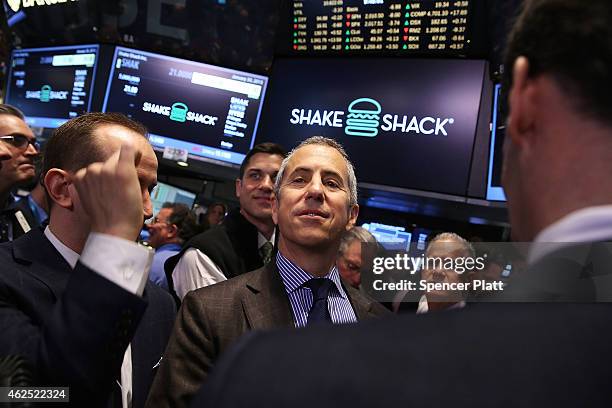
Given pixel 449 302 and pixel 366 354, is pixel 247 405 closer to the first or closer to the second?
pixel 366 354

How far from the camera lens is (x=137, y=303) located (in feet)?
3.58

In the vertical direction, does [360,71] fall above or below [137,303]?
above

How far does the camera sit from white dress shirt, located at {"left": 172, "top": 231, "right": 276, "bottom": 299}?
2.53 meters

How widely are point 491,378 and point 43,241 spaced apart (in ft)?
3.76

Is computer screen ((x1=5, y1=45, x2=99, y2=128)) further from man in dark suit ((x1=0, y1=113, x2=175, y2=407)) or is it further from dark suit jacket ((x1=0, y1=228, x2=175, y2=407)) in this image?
dark suit jacket ((x1=0, y1=228, x2=175, y2=407))

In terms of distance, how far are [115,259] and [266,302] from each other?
27.5 inches

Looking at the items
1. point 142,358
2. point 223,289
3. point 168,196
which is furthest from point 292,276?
point 168,196

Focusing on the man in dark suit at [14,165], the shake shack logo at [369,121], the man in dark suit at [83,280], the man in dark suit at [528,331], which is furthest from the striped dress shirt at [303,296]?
the shake shack logo at [369,121]

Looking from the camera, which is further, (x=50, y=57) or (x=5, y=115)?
(x=50, y=57)

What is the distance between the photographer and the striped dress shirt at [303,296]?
1751mm

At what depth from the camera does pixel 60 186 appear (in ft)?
4.46

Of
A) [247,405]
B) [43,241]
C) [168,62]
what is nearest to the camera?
[247,405]

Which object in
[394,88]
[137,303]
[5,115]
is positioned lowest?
[137,303]

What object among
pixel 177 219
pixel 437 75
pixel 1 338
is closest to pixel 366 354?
pixel 1 338
